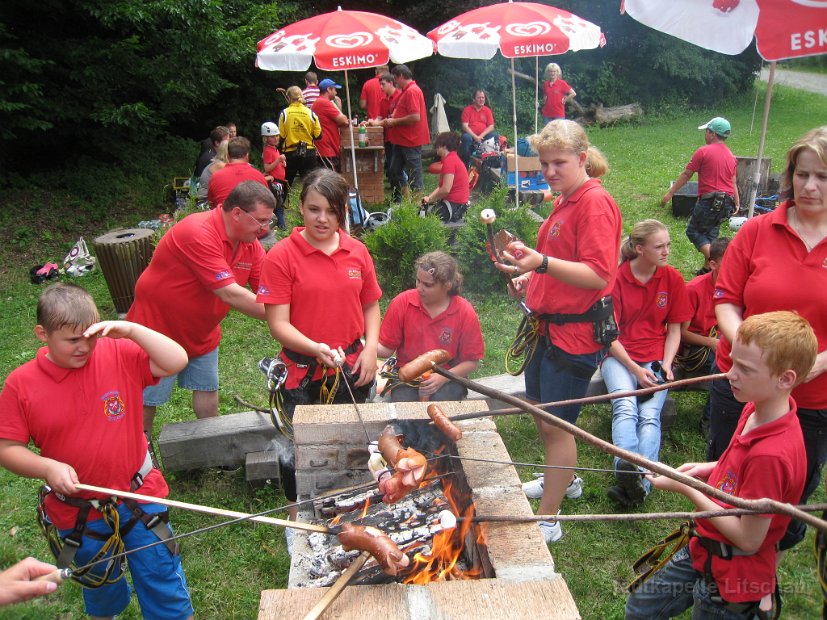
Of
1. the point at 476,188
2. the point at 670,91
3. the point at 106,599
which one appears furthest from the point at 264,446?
the point at 670,91

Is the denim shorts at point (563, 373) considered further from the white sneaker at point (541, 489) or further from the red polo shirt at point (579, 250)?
the white sneaker at point (541, 489)

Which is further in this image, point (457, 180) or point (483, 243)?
point (457, 180)

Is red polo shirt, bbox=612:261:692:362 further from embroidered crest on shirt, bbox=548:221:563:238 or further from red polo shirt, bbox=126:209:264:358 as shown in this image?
red polo shirt, bbox=126:209:264:358

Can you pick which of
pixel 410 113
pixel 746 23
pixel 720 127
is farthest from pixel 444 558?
pixel 410 113

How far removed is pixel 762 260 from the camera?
9.21ft

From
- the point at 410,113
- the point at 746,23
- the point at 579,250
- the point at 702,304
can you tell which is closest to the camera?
the point at 579,250

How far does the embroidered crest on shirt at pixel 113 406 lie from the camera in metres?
2.65

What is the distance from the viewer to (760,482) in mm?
2195

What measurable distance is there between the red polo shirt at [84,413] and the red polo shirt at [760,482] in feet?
7.56

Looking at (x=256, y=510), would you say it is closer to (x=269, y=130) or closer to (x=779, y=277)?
(x=779, y=277)

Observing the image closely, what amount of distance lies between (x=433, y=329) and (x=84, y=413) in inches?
82.8

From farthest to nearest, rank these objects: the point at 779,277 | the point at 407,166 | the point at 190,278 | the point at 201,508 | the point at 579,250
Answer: the point at 407,166
the point at 190,278
the point at 579,250
the point at 779,277
the point at 201,508

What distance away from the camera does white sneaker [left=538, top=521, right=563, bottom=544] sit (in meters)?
3.64

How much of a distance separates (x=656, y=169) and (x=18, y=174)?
1239 cm
